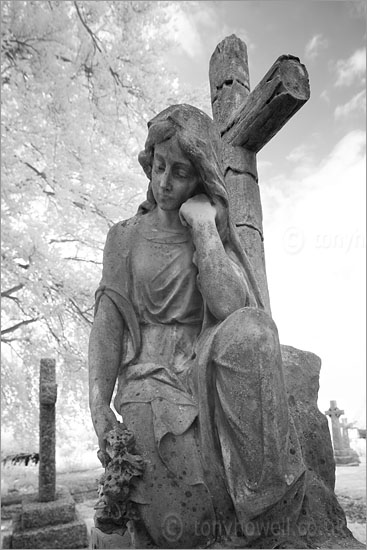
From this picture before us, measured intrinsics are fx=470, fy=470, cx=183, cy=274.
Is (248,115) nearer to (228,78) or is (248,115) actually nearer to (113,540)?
(228,78)

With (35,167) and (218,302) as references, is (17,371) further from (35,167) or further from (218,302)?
(218,302)

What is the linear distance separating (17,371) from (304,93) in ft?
19.1

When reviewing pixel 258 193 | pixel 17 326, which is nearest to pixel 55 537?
pixel 17 326

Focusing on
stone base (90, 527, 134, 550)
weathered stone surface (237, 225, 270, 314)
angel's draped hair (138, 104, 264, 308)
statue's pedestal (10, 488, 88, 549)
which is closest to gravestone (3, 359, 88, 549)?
statue's pedestal (10, 488, 88, 549)

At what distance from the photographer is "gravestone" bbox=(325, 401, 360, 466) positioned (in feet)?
32.3

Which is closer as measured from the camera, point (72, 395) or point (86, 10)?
point (86, 10)

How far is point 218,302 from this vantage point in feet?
5.77

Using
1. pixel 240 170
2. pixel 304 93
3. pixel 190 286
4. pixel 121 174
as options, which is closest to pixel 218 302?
pixel 190 286

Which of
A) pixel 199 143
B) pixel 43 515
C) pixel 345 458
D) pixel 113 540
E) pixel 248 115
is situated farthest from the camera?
pixel 345 458

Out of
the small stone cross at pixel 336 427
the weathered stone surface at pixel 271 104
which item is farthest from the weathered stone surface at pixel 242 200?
the small stone cross at pixel 336 427

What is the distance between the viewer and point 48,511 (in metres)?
4.64

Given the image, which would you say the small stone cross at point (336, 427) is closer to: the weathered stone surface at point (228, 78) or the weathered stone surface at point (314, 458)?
the weathered stone surface at point (228, 78)

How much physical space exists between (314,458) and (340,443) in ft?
29.5

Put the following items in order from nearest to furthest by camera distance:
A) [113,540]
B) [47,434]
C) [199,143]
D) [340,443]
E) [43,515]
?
[113,540] → [199,143] → [43,515] → [47,434] → [340,443]
